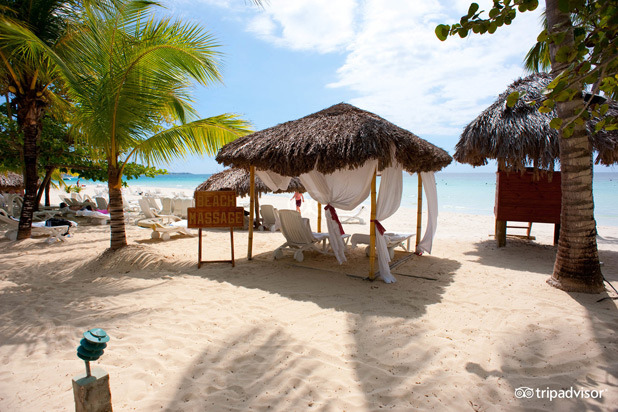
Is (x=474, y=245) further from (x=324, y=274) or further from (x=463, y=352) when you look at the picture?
(x=463, y=352)

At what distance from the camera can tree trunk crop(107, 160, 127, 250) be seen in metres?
5.86

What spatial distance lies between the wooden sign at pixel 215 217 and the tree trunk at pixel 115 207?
1.50 meters

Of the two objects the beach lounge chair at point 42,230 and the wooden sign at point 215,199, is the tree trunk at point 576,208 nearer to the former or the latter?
the wooden sign at point 215,199

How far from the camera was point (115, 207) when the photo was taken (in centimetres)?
586

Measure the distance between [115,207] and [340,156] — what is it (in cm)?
407

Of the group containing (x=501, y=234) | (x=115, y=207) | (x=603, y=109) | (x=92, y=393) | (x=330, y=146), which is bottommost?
(x=92, y=393)

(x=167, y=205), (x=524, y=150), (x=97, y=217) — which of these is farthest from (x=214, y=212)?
(x=167, y=205)

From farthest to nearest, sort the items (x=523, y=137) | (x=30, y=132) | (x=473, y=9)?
(x=30, y=132) < (x=523, y=137) < (x=473, y=9)

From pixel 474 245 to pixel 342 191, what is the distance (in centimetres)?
408

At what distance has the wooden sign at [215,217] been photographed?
5.39 m

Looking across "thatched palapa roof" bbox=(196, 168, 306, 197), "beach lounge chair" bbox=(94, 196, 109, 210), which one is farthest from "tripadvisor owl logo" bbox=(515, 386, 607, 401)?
"beach lounge chair" bbox=(94, 196, 109, 210)

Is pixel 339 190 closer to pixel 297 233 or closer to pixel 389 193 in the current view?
pixel 389 193

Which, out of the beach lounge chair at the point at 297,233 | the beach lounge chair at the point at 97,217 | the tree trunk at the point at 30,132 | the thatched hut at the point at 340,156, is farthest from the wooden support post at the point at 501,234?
the beach lounge chair at the point at 97,217

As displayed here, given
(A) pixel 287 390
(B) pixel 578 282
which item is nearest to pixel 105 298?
(A) pixel 287 390
